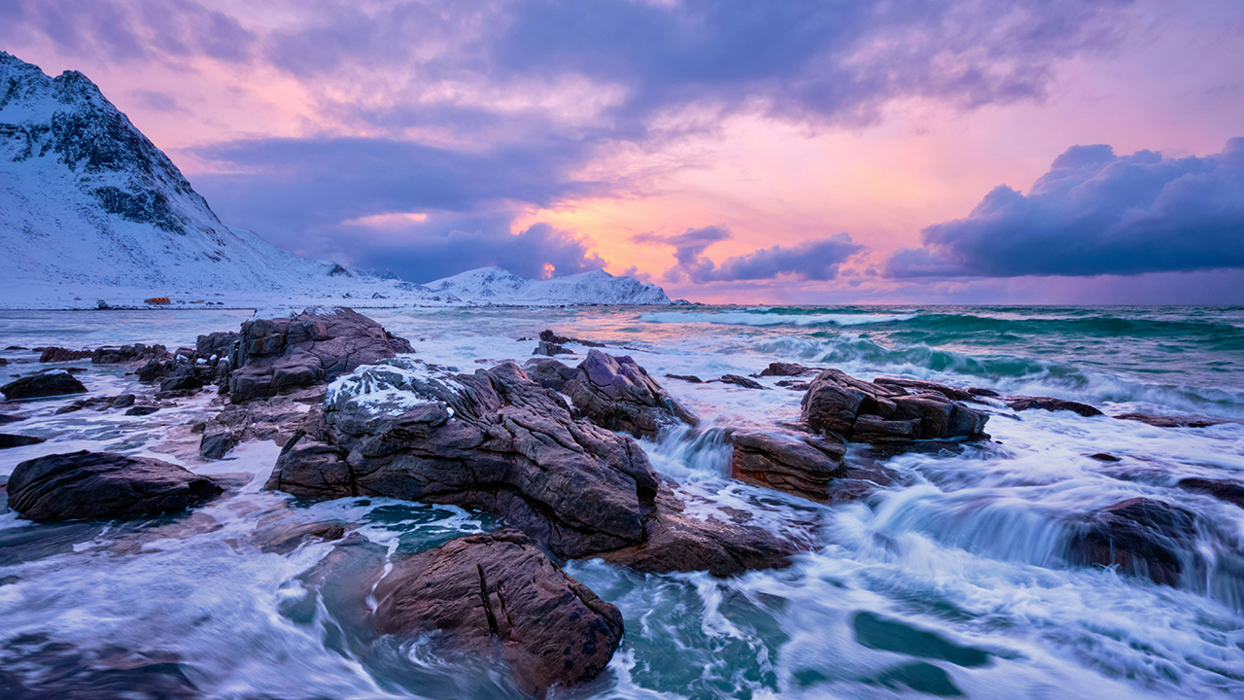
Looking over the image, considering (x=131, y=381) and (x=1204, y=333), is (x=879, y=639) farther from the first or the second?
(x=1204, y=333)

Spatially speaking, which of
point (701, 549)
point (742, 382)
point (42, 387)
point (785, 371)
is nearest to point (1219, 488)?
point (701, 549)

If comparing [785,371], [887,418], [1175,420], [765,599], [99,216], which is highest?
[99,216]

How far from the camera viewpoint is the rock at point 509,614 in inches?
134

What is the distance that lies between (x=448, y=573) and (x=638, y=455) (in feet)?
9.26

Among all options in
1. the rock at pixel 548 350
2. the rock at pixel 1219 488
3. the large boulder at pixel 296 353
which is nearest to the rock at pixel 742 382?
the rock at pixel 1219 488

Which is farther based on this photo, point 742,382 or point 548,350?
point 548,350

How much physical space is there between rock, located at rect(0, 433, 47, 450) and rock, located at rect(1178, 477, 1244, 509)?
16.2 m

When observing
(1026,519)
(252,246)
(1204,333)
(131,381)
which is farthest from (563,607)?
(252,246)

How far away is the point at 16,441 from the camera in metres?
7.25

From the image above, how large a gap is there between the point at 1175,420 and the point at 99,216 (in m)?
144

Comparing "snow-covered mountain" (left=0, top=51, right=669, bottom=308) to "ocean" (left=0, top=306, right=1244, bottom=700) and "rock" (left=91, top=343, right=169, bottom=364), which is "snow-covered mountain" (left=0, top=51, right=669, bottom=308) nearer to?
"rock" (left=91, top=343, right=169, bottom=364)

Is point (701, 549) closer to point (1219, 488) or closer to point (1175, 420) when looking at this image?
point (1219, 488)

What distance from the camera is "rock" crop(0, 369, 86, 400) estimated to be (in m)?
10.5

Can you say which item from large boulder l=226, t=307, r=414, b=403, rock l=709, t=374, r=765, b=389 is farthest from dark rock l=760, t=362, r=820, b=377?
large boulder l=226, t=307, r=414, b=403
